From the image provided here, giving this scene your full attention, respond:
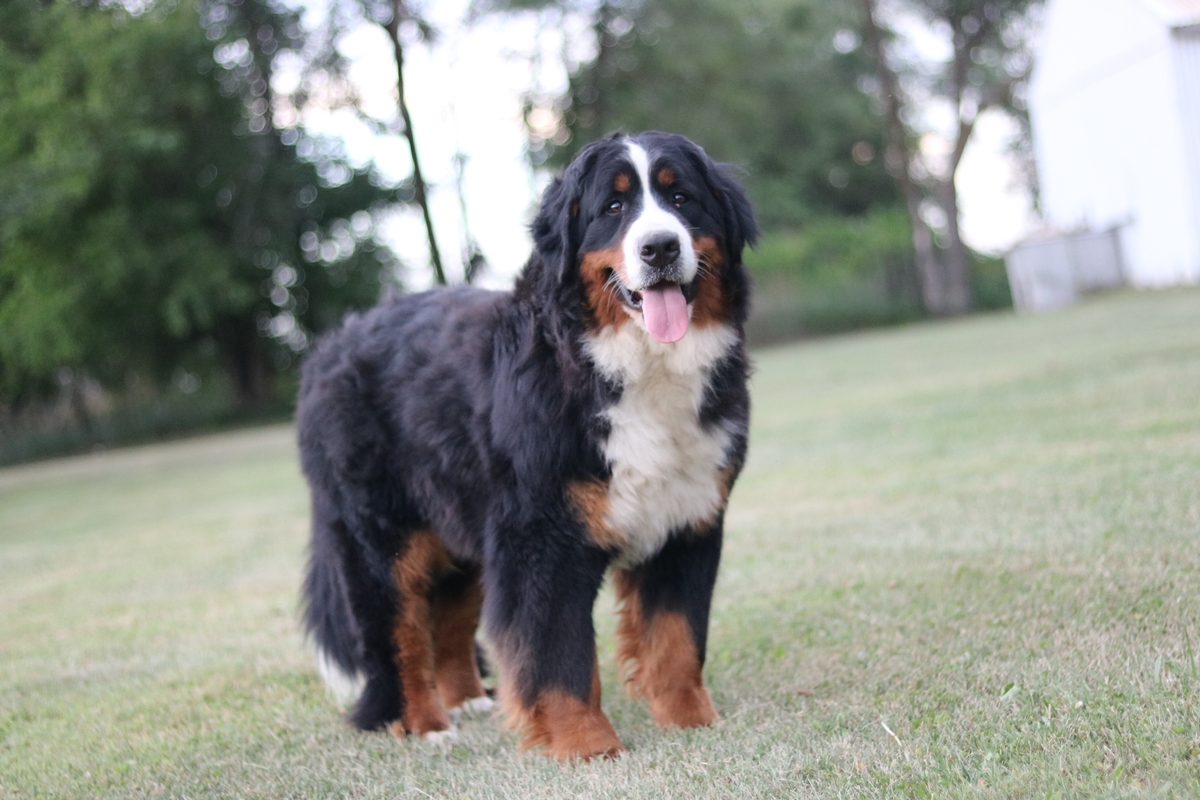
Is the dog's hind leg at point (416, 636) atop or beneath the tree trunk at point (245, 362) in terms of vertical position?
beneath

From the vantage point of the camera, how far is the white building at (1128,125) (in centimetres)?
2533

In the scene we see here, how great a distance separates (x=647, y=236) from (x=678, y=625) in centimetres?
133

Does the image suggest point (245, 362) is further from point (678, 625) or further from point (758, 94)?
point (678, 625)

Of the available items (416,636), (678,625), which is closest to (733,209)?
(678,625)

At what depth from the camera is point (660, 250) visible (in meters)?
3.46

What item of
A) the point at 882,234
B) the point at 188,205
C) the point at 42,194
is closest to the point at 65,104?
the point at 188,205

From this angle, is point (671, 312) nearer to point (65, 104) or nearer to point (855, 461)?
point (855, 461)

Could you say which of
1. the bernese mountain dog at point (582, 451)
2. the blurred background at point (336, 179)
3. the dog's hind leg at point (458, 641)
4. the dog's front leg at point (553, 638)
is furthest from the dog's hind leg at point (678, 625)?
the blurred background at point (336, 179)

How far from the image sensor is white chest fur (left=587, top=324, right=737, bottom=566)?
11.7ft

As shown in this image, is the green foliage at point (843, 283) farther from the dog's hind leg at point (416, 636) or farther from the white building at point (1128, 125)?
the dog's hind leg at point (416, 636)

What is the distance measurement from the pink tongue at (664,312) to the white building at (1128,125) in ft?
84.8

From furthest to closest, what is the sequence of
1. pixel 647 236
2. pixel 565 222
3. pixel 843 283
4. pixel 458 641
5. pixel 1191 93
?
pixel 843 283, pixel 1191 93, pixel 458 641, pixel 565 222, pixel 647 236

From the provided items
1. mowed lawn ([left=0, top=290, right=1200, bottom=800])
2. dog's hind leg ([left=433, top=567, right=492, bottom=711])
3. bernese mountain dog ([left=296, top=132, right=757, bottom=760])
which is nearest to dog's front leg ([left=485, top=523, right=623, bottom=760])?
bernese mountain dog ([left=296, top=132, right=757, bottom=760])

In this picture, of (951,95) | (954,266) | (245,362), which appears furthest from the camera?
(951,95)
